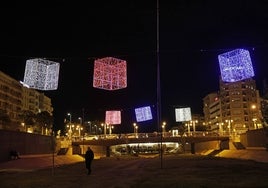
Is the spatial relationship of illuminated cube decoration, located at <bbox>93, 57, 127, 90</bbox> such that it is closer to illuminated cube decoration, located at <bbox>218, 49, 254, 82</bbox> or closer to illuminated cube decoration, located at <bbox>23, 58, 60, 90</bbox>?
illuminated cube decoration, located at <bbox>23, 58, 60, 90</bbox>

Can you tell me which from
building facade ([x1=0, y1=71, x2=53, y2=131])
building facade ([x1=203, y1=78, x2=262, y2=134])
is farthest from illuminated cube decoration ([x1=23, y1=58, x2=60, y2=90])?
building facade ([x1=203, y1=78, x2=262, y2=134])

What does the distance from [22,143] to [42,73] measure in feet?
79.2

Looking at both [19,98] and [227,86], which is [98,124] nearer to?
[19,98]

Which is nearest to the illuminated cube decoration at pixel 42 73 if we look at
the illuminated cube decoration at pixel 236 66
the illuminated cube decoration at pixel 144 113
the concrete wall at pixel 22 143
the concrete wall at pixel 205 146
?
the concrete wall at pixel 22 143

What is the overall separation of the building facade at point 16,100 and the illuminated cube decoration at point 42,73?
2724 inches

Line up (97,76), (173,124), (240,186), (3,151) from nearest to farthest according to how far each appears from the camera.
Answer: (240,186)
(97,76)
(3,151)
(173,124)

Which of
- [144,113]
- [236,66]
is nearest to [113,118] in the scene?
[144,113]

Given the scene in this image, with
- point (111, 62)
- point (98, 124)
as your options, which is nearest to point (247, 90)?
point (98, 124)

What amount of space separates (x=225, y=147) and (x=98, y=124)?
85428 mm

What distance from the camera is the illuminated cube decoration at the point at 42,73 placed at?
36344mm

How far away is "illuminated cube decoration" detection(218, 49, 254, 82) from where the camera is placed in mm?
35188

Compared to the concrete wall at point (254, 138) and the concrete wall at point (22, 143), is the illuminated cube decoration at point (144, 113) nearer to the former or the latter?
the concrete wall at point (22, 143)

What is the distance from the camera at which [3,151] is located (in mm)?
49406

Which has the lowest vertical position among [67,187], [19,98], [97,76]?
[67,187]
